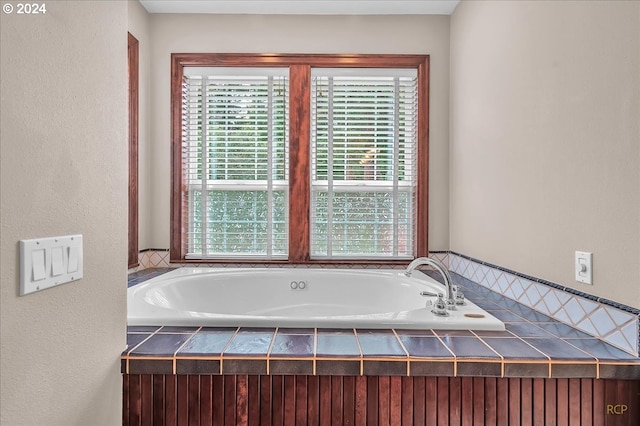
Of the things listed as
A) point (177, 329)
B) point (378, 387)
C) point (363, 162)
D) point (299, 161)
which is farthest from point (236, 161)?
point (378, 387)

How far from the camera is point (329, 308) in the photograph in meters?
2.51

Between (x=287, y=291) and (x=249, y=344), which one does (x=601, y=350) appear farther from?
(x=287, y=291)

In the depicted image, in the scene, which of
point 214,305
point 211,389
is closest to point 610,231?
point 211,389

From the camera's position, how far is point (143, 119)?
104 inches

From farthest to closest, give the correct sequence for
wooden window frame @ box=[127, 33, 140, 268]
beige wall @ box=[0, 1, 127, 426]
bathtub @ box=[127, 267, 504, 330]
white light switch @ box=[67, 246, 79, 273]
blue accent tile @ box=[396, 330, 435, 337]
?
1. wooden window frame @ box=[127, 33, 140, 268]
2. bathtub @ box=[127, 267, 504, 330]
3. blue accent tile @ box=[396, 330, 435, 337]
4. white light switch @ box=[67, 246, 79, 273]
5. beige wall @ box=[0, 1, 127, 426]

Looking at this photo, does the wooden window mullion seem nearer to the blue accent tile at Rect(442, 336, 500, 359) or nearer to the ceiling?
the ceiling

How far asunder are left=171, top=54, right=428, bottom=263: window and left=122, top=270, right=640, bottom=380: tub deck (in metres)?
1.45

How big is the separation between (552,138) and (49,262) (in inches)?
71.8

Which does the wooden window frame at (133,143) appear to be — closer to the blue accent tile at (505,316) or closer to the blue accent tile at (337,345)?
the blue accent tile at (337,345)

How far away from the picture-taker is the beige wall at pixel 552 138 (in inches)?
47.9

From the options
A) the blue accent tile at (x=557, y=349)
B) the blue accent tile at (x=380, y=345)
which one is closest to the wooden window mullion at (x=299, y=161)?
the blue accent tile at (x=380, y=345)

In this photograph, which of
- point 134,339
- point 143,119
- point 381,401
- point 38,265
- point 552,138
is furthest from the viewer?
point 143,119

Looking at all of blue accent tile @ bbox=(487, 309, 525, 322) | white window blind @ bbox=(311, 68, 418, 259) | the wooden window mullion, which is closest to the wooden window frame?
the wooden window mullion

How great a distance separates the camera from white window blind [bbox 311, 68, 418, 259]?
275cm
